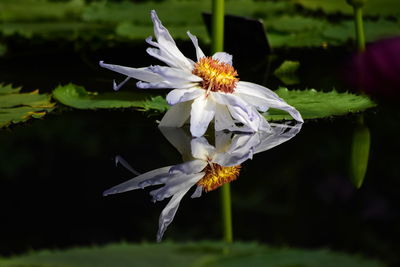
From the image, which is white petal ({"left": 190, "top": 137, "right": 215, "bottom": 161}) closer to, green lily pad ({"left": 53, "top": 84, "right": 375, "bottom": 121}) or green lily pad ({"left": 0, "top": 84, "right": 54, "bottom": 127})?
green lily pad ({"left": 53, "top": 84, "right": 375, "bottom": 121})

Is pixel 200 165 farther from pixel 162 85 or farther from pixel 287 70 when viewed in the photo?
pixel 287 70

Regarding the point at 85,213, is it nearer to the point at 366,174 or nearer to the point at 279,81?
the point at 366,174

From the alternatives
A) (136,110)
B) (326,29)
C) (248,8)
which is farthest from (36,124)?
(248,8)

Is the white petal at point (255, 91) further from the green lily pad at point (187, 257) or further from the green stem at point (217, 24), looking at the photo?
the green lily pad at point (187, 257)

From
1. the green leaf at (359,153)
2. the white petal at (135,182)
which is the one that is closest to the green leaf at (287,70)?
the green leaf at (359,153)

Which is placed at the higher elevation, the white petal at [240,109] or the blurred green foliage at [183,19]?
the blurred green foliage at [183,19]

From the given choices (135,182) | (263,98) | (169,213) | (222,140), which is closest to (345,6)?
(263,98)

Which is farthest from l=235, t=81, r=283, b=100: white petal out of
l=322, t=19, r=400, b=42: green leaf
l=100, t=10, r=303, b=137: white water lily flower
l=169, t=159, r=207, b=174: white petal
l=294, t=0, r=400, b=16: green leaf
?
l=294, t=0, r=400, b=16: green leaf
